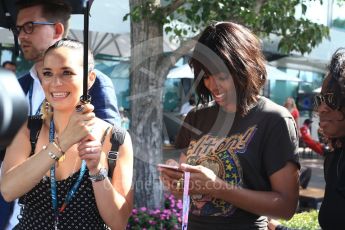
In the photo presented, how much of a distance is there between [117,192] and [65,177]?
21 cm

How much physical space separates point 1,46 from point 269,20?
7.83 metres

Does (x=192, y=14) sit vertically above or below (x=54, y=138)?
above

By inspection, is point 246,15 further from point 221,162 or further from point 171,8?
point 221,162

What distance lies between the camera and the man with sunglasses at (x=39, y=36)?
7.67ft

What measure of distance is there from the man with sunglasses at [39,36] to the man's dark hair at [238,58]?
0.48m

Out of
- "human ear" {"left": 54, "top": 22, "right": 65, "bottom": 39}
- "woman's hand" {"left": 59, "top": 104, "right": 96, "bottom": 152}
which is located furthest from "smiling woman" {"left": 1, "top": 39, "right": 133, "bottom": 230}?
"human ear" {"left": 54, "top": 22, "right": 65, "bottom": 39}

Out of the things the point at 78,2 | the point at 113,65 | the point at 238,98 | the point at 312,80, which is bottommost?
the point at 312,80

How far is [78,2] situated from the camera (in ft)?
8.17

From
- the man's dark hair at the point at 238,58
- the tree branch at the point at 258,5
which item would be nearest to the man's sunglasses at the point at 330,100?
the man's dark hair at the point at 238,58

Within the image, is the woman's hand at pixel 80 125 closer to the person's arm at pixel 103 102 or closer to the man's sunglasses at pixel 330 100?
the person's arm at pixel 103 102

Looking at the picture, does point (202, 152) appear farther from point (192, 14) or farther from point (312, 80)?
point (312, 80)

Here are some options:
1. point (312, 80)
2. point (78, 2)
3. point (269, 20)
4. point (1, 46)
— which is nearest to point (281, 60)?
point (312, 80)

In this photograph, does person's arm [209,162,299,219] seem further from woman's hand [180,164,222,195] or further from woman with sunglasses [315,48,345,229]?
woman with sunglasses [315,48,345,229]

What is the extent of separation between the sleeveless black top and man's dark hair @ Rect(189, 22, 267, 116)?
0.65m
